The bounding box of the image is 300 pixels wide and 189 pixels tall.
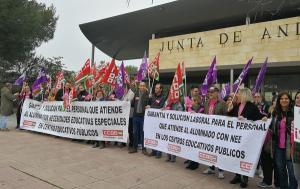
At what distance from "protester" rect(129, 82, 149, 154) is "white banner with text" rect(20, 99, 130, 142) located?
253 mm

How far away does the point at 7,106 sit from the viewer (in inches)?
468

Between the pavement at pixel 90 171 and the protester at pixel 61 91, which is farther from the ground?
the protester at pixel 61 91

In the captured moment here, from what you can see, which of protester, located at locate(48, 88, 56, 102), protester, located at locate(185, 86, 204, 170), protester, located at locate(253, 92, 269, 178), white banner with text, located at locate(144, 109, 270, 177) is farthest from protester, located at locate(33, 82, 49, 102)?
protester, located at locate(253, 92, 269, 178)

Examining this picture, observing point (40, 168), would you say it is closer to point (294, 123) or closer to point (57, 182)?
point (57, 182)

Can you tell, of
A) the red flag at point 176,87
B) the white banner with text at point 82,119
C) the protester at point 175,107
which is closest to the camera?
the red flag at point 176,87

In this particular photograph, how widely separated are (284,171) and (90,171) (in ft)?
11.7

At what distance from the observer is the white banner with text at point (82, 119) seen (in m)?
8.79

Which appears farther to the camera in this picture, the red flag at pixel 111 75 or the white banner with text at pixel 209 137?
the red flag at pixel 111 75

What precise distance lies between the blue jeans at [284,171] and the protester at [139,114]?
12.2 feet

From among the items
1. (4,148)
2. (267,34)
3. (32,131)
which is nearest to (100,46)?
(267,34)

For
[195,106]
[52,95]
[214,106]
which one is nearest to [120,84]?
[52,95]

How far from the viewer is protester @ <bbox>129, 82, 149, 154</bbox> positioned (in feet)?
27.6

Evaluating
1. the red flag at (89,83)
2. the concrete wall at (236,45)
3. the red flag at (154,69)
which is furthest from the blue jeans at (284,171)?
the concrete wall at (236,45)

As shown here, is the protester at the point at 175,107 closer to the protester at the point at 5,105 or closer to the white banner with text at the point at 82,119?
the white banner with text at the point at 82,119
